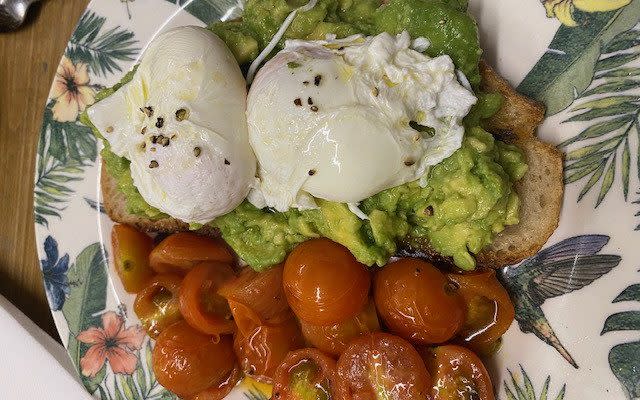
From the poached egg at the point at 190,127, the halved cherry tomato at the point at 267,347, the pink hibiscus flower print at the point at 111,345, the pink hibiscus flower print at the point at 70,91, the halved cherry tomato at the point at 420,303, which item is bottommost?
the pink hibiscus flower print at the point at 111,345

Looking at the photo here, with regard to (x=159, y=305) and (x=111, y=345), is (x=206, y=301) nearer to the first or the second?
(x=159, y=305)

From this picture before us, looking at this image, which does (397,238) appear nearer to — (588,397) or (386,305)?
(386,305)

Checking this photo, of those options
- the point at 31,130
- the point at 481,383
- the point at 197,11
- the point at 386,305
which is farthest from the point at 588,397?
the point at 31,130

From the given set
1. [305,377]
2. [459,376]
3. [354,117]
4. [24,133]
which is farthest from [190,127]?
[24,133]

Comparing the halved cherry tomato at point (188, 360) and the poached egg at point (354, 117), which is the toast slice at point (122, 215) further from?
the poached egg at point (354, 117)

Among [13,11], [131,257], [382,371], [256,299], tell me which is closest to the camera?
[382,371]

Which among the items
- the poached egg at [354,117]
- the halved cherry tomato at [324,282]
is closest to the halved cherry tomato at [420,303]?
the halved cherry tomato at [324,282]

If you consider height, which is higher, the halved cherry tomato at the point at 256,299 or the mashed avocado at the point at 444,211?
the mashed avocado at the point at 444,211

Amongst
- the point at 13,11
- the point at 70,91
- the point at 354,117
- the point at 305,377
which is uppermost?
the point at 354,117

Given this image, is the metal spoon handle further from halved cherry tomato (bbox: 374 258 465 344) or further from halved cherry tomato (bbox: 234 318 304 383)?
halved cherry tomato (bbox: 374 258 465 344)
